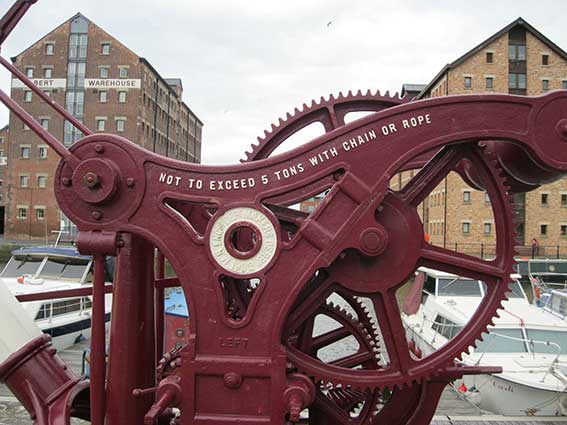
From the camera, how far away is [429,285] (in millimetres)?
15586

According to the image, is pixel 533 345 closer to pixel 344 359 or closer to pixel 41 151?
pixel 344 359

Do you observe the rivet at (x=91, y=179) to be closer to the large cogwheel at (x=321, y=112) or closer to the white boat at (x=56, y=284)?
the large cogwheel at (x=321, y=112)

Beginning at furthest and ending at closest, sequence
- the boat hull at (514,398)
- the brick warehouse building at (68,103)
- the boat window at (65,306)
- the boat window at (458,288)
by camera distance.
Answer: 1. the brick warehouse building at (68,103)
2. the boat window at (458,288)
3. the boat window at (65,306)
4. the boat hull at (514,398)

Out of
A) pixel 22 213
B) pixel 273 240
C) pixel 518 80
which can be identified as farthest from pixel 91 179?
pixel 22 213

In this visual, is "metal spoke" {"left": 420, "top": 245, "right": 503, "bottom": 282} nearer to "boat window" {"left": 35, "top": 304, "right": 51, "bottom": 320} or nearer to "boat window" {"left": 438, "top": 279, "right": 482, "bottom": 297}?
"boat window" {"left": 438, "top": 279, "right": 482, "bottom": 297}

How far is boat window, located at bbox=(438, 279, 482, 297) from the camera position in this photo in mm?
14695

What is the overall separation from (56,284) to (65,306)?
841 mm

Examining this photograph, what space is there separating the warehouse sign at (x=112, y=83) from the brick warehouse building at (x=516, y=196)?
25.1 metres

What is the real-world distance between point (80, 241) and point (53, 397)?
44.7 inches

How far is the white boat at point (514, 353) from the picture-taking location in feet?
31.0

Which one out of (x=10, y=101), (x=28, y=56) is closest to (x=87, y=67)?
(x=28, y=56)

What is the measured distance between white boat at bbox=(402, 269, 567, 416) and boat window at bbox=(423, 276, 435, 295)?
603mm

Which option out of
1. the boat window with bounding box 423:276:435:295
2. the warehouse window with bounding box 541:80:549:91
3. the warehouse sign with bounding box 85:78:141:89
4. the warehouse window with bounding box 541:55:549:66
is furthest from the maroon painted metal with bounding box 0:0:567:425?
the warehouse sign with bounding box 85:78:141:89

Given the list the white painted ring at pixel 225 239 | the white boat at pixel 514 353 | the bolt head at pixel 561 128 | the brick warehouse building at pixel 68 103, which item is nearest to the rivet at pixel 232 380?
the white painted ring at pixel 225 239
